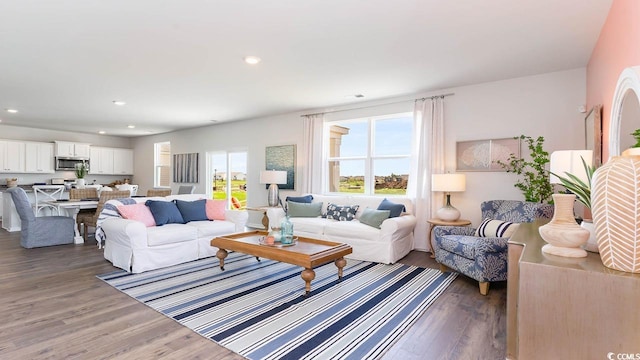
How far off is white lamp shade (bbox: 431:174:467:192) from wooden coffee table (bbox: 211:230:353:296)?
1.69 m

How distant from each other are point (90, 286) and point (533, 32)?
490 cm

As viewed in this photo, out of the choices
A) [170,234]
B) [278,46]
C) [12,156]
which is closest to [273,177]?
[170,234]

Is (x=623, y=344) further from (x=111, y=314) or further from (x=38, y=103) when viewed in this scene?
(x=38, y=103)

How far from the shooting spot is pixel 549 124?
411 cm

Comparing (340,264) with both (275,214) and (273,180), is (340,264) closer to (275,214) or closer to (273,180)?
(275,214)

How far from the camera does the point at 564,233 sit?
56.9 inches

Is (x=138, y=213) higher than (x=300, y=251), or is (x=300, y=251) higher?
(x=138, y=213)

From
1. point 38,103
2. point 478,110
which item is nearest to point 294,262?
point 478,110

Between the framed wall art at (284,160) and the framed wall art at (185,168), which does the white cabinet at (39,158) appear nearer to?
the framed wall art at (185,168)

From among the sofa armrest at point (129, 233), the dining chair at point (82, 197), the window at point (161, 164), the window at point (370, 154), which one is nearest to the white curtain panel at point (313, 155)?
the window at point (370, 154)

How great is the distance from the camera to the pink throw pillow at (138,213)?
4070 millimetres

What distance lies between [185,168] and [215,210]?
14.5 feet

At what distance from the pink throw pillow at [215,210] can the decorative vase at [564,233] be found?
4.21 metres

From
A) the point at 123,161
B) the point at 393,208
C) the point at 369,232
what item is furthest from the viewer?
the point at 123,161
